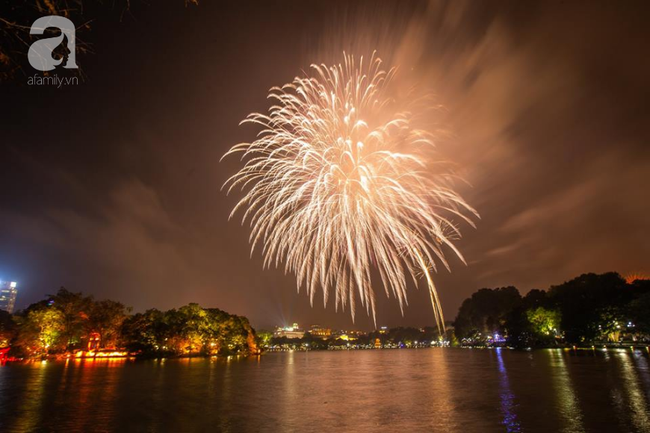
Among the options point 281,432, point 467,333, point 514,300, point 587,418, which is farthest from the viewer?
point 467,333

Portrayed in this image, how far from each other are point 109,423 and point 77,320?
64296 millimetres

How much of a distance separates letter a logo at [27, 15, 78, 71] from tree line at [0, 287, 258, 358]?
73.5 metres

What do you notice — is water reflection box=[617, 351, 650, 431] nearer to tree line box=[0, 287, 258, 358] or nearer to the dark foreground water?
the dark foreground water

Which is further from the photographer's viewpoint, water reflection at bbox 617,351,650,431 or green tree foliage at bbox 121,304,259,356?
green tree foliage at bbox 121,304,259,356

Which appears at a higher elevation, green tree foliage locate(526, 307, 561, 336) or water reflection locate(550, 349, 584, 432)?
green tree foliage locate(526, 307, 561, 336)

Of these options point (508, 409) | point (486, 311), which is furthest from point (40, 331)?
point (486, 311)

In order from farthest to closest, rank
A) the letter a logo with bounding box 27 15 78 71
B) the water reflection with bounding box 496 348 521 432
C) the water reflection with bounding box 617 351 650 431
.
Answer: the water reflection with bounding box 496 348 521 432, the water reflection with bounding box 617 351 650 431, the letter a logo with bounding box 27 15 78 71

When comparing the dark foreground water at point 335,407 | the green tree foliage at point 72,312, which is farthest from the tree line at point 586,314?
the green tree foliage at point 72,312

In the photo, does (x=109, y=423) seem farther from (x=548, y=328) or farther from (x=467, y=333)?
(x=467, y=333)

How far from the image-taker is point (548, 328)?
3435 inches

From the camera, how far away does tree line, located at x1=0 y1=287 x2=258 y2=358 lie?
63.5m

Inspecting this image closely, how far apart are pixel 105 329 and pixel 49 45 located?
7864 centimetres

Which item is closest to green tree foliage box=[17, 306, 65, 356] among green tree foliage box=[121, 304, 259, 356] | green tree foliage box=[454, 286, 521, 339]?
green tree foliage box=[121, 304, 259, 356]

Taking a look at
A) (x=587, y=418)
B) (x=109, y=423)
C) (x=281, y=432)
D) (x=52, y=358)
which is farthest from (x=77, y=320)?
(x=587, y=418)
